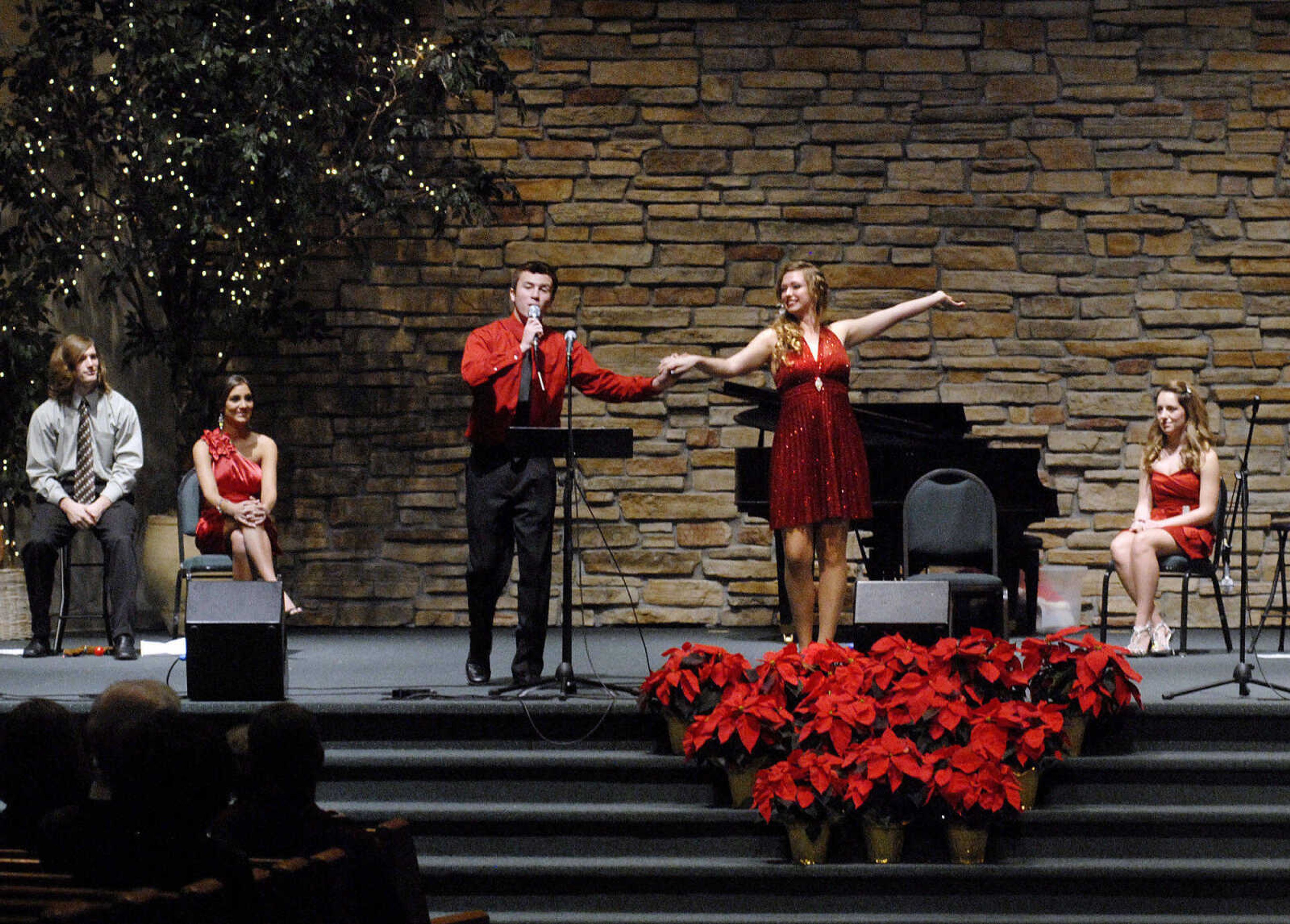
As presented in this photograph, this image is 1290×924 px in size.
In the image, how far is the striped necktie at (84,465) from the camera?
6199 mm

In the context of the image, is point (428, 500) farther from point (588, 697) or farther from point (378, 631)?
point (588, 697)

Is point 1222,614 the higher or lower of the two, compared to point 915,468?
lower

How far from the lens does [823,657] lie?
13.8 feet

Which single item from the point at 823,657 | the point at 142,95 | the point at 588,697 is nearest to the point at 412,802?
the point at 588,697

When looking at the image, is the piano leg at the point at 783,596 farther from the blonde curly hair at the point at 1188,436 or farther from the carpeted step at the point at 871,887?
the carpeted step at the point at 871,887

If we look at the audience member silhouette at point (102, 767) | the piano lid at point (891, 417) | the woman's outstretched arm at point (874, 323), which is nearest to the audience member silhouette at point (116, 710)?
the audience member silhouette at point (102, 767)

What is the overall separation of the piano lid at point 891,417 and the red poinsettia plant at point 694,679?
1532 mm

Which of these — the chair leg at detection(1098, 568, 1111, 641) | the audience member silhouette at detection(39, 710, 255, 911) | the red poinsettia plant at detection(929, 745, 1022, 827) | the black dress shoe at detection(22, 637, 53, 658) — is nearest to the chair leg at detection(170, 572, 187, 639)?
the black dress shoe at detection(22, 637, 53, 658)

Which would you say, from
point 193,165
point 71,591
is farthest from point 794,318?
point 71,591

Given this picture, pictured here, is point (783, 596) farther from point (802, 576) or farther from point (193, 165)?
point (193, 165)

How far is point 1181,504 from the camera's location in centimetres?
632

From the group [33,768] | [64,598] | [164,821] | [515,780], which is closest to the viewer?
[164,821]

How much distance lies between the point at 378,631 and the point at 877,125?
3523 millimetres

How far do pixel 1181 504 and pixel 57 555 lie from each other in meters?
4.71
